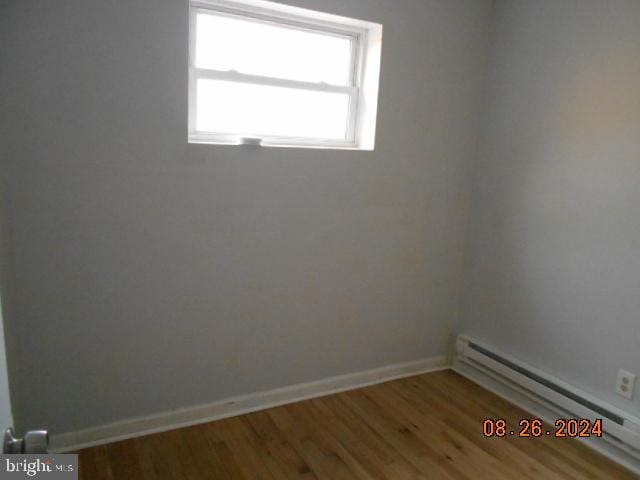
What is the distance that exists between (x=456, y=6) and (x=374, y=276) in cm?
157

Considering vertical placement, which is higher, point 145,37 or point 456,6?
point 456,6

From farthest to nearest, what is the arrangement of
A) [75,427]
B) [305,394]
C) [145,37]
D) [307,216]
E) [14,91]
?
1. [305,394]
2. [307,216]
3. [75,427]
4. [145,37]
5. [14,91]

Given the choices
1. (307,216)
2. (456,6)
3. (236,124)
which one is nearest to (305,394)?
(307,216)

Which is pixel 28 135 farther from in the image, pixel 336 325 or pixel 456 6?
pixel 456 6

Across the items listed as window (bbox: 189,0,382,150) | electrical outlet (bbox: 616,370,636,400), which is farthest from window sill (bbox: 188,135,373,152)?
electrical outlet (bbox: 616,370,636,400)

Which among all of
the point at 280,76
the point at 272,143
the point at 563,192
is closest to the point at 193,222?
the point at 272,143

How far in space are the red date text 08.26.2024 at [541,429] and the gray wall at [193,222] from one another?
2.22ft

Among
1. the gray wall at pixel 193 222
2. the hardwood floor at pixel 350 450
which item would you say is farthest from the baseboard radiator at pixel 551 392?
the gray wall at pixel 193 222

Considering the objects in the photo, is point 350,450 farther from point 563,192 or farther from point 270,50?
point 270,50

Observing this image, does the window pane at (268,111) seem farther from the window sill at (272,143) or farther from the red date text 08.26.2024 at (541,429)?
the red date text 08.26.2024 at (541,429)

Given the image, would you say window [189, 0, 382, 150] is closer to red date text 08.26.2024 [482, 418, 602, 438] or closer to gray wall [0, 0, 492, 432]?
gray wall [0, 0, 492, 432]

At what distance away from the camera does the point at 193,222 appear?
7.48ft

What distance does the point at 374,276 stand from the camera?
2834mm

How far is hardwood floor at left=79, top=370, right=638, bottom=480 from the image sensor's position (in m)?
2.12
